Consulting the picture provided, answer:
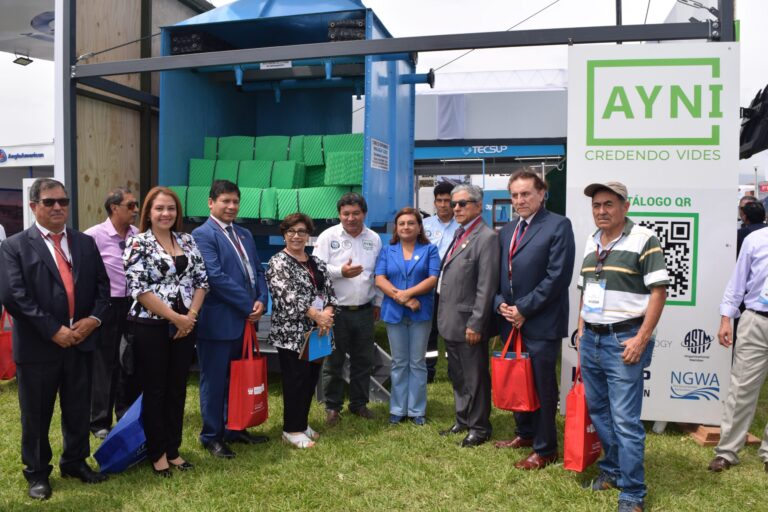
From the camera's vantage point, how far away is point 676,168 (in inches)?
158

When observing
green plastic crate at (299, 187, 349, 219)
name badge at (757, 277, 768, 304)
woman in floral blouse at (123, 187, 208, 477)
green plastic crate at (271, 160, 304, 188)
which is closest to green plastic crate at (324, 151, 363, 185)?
green plastic crate at (299, 187, 349, 219)

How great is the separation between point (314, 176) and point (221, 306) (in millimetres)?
2756

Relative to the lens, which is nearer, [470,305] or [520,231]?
[520,231]

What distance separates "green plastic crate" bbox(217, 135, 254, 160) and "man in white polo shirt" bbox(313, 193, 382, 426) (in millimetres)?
2234

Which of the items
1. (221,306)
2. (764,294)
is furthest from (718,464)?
(221,306)

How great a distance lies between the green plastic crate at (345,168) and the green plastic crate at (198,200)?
1.22m

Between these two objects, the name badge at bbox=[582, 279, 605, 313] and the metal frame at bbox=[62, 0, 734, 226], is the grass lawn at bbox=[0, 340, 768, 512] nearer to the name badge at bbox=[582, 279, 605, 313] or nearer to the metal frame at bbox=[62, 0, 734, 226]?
the name badge at bbox=[582, 279, 605, 313]

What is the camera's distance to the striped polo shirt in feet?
9.17

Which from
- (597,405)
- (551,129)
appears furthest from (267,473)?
(551,129)

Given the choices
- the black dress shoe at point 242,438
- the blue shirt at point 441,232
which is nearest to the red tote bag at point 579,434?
the black dress shoe at point 242,438

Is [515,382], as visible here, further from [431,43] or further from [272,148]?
[272,148]

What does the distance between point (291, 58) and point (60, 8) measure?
210cm

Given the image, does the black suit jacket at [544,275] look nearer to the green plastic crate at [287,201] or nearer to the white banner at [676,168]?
the white banner at [676,168]

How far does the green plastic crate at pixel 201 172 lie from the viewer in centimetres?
602
